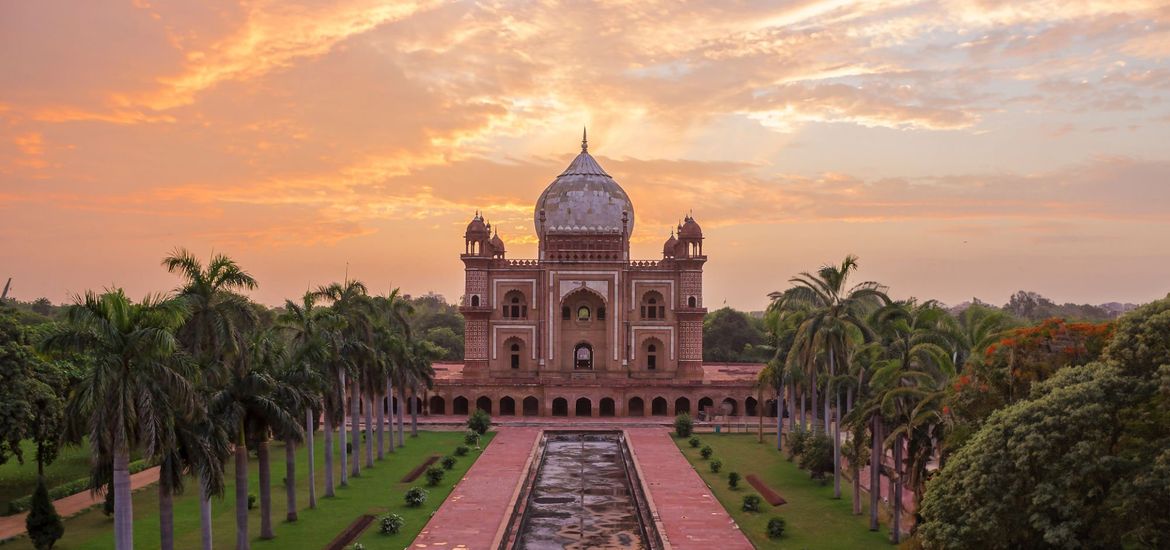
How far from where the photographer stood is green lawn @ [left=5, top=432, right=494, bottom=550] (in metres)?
27.6

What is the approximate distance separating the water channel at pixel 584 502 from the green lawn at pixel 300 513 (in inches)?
131

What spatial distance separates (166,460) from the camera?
69.1 feet

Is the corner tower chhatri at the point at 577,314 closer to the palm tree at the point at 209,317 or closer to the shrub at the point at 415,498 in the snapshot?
the shrub at the point at 415,498

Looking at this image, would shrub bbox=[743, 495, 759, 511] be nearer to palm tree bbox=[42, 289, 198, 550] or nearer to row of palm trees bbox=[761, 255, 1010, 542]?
row of palm trees bbox=[761, 255, 1010, 542]

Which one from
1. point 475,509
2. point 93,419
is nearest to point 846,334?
point 475,509

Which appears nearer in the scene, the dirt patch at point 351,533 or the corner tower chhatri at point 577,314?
the dirt patch at point 351,533

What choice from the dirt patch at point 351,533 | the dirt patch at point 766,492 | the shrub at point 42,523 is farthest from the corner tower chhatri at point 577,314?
the shrub at point 42,523

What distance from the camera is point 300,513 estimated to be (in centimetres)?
3178

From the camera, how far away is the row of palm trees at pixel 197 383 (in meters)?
19.0

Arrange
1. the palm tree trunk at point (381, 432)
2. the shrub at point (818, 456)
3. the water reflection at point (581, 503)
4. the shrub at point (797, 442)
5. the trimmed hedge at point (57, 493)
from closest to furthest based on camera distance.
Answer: the water reflection at point (581, 503)
the trimmed hedge at point (57, 493)
the shrub at point (818, 456)
the shrub at point (797, 442)
the palm tree trunk at point (381, 432)

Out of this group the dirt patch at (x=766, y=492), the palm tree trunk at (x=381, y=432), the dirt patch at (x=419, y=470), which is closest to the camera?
the dirt patch at (x=766, y=492)

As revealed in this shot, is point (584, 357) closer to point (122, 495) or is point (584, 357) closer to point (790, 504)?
point (790, 504)

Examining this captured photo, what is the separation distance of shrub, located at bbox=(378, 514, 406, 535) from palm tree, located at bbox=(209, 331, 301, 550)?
13.2 ft

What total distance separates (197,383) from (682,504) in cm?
1820
